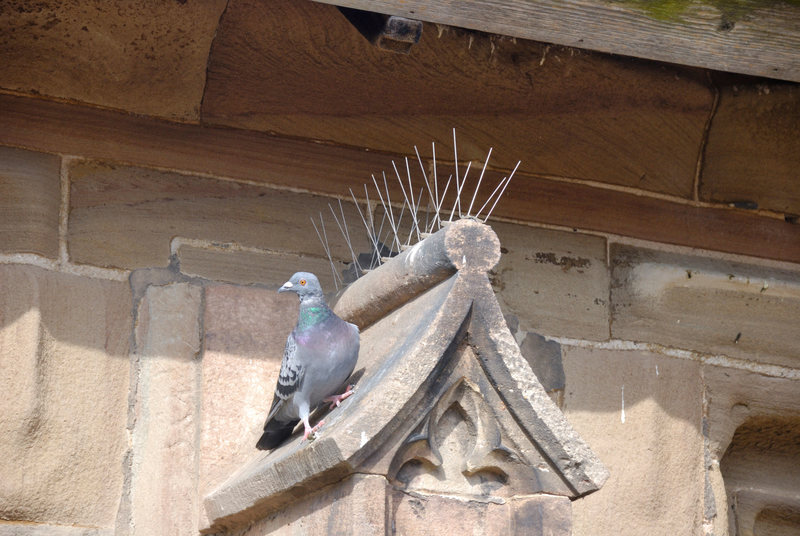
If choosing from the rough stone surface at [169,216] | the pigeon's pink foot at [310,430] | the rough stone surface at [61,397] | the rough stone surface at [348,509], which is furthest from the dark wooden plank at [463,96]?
the rough stone surface at [348,509]

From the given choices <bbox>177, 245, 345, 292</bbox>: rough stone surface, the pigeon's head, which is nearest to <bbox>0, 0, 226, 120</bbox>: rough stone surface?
<bbox>177, 245, 345, 292</bbox>: rough stone surface

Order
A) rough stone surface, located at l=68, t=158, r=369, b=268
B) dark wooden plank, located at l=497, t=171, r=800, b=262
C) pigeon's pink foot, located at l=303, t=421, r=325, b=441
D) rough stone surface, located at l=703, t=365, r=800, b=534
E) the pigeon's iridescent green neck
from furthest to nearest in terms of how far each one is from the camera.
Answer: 1. dark wooden plank, located at l=497, t=171, r=800, b=262
2. rough stone surface, located at l=703, t=365, r=800, b=534
3. rough stone surface, located at l=68, t=158, r=369, b=268
4. the pigeon's iridescent green neck
5. pigeon's pink foot, located at l=303, t=421, r=325, b=441

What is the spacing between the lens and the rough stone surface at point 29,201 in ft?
12.0

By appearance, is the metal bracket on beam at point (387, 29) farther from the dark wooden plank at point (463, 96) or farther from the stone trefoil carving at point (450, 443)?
the stone trefoil carving at point (450, 443)

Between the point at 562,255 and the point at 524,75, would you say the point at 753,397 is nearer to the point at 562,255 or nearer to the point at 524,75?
the point at 562,255

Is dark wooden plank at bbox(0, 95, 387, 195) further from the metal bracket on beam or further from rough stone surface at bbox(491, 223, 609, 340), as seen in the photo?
the metal bracket on beam

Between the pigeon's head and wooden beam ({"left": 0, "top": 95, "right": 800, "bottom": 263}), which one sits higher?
wooden beam ({"left": 0, "top": 95, "right": 800, "bottom": 263})

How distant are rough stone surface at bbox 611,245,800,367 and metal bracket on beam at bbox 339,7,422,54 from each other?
50.9 inches

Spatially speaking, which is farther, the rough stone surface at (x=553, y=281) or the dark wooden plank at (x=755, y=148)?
the dark wooden plank at (x=755, y=148)

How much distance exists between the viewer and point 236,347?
3768 millimetres

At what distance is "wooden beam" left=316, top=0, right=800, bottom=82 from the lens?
321cm

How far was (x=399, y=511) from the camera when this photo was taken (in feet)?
9.31

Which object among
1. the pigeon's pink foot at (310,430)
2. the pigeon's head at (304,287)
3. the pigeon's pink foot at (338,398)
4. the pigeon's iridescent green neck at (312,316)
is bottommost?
the pigeon's pink foot at (310,430)

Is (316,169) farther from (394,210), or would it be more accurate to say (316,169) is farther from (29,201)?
(29,201)
